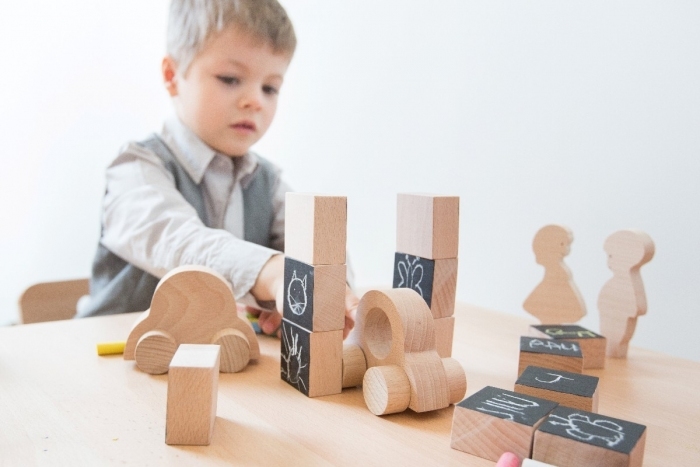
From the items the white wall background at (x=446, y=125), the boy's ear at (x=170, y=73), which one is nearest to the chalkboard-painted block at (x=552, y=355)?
the white wall background at (x=446, y=125)

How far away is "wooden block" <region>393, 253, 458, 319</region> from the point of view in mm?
605

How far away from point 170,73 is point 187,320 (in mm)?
542

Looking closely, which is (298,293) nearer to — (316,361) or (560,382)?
(316,361)

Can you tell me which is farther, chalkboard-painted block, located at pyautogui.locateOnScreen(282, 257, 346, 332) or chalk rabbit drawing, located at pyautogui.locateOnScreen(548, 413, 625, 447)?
chalkboard-painted block, located at pyautogui.locateOnScreen(282, 257, 346, 332)

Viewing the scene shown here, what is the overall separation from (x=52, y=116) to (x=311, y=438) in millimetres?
1350

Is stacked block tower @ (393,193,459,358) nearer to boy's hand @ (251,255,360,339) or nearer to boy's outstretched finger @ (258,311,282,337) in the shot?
boy's hand @ (251,255,360,339)

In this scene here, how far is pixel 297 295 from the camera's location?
57 centimetres

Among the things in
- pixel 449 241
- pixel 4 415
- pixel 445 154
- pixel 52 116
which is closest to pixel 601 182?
pixel 445 154

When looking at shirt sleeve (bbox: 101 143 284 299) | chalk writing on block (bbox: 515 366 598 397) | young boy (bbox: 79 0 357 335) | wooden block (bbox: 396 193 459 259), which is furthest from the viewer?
young boy (bbox: 79 0 357 335)

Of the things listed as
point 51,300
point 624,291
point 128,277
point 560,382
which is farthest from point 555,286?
point 51,300

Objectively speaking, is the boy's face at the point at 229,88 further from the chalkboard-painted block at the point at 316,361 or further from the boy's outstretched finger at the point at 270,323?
the chalkboard-painted block at the point at 316,361

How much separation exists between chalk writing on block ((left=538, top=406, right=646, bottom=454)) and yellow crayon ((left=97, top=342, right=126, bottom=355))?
1.41ft

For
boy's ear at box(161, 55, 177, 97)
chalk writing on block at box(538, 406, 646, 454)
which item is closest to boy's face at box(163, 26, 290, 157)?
boy's ear at box(161, 55, 177, 97)

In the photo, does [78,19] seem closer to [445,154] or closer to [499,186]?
[445,154]
